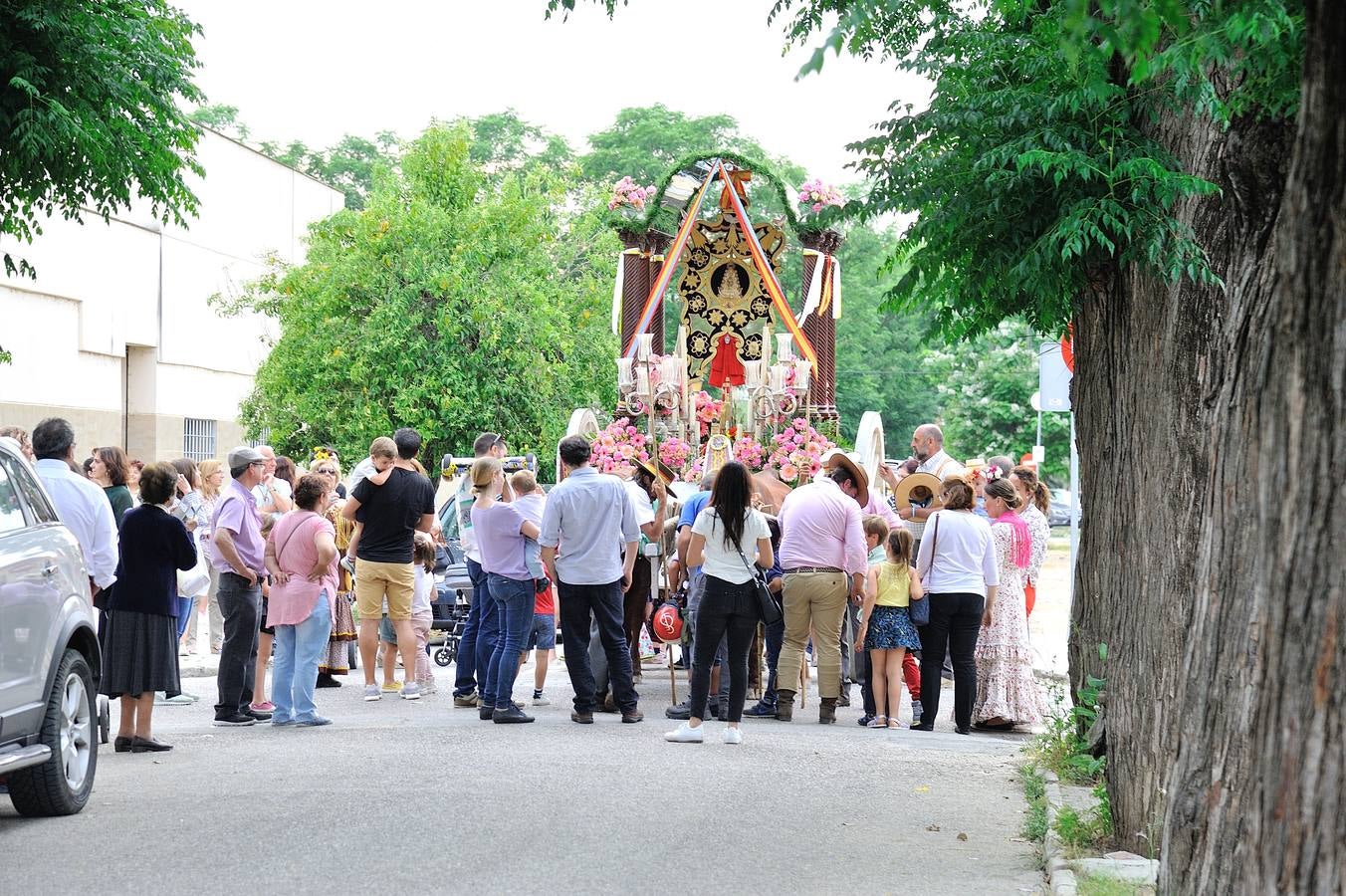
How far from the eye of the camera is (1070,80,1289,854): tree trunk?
278 inches

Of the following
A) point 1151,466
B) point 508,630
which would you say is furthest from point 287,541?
point 1151,466

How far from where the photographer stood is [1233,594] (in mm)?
4832

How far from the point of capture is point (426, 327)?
2838 cm

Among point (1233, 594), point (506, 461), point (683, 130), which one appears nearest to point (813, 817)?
point (1233, 594)

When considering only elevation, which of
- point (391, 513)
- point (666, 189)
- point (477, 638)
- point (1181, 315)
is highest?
point (666, 189)

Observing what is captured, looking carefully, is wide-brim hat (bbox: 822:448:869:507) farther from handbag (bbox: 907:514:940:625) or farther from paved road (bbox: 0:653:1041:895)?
paved road (bbox: 0:653:1041:895)

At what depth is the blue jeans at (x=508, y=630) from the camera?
39.4 feet

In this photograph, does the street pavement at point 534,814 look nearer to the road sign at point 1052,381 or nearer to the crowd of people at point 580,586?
the crowd of people at point 580,586

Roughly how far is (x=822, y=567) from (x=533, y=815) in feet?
15.0

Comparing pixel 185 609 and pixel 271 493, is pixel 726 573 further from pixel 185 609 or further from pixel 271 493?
pixel 185 609

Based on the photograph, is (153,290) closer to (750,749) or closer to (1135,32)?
(750,749)

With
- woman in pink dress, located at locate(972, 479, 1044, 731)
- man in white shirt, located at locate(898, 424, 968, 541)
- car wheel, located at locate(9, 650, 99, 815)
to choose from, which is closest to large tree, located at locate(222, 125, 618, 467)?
man in white shirt, located at locate(898, 424, 968, 541)

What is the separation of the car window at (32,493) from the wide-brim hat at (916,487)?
794cm

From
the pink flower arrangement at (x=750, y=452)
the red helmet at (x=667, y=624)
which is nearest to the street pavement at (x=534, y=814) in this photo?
the red helmet at (x=667, y=624)
